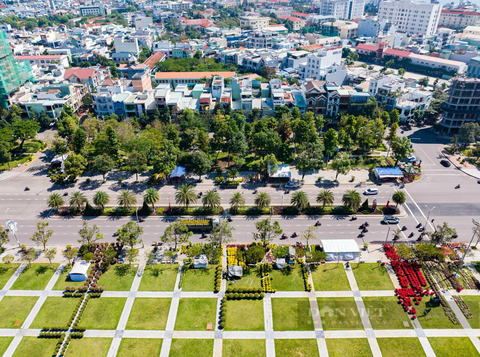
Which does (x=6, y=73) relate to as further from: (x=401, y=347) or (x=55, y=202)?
(x=401, y=347)

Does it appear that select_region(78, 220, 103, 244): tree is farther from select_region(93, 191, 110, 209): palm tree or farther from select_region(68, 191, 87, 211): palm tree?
select_region(68, 191, 87, 211): palm tree

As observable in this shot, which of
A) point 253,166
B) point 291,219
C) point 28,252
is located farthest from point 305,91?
point 28,252

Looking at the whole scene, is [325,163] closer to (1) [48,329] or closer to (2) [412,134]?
(2) [412,134]

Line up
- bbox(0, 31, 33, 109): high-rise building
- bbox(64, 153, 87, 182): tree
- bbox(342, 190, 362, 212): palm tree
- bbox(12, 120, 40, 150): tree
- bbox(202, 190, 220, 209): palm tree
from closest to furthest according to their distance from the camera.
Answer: bbox(342, 190, 362, 212): palm tree
bbox(202, 190, 220, 209): palm tree
bbox(64, 153, 87, 182): tree
bbox(12, 120, 40, 150): tree
bbox(0, 31, 33, 109): high-rise building

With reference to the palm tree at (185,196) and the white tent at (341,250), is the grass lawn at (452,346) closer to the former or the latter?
the white tent at (341,250)

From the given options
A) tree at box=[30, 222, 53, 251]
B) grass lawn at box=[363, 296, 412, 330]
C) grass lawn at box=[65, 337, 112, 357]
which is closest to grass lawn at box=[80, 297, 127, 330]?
grass lawn at box=[65, 337, 112, 357]

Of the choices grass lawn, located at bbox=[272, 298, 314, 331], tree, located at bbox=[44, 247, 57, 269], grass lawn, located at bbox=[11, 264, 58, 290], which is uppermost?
tree, located at bbox=[44, 247, 57, 269]

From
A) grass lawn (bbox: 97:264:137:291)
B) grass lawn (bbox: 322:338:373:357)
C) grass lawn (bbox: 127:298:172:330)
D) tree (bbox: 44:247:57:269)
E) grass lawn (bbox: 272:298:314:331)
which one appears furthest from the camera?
tree (bbox: 44:247:57:269)
